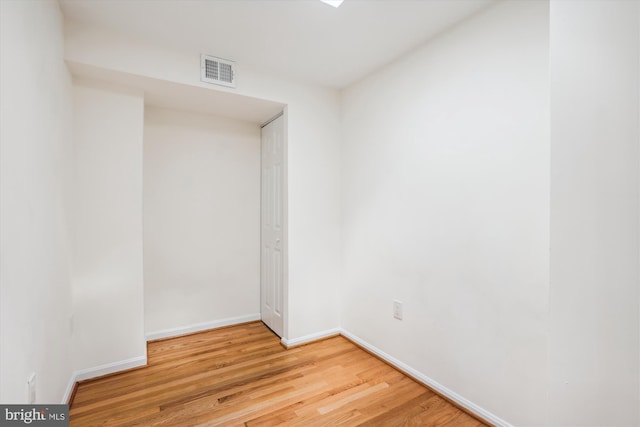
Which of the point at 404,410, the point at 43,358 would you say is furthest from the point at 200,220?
the point at 404,410

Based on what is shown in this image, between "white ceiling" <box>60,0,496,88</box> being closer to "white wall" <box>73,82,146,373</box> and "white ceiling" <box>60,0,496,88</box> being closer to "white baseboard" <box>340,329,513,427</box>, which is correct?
"white wall" <box>73,82,146,373</box>

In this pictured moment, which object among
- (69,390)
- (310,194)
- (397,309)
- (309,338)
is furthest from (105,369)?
(397,309)

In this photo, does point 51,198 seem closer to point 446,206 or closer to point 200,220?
point 200,220

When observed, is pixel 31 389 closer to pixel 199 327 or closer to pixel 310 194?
pixel 199 327

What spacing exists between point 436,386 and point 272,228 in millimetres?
1948

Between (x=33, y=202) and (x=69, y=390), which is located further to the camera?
(x=69, y=390)

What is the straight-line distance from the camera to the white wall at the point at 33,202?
1.12 m

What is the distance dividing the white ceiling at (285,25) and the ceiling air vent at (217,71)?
6 centimetres

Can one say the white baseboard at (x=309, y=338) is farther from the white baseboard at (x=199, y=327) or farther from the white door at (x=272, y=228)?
the white baseboard at (x=199, y=327)

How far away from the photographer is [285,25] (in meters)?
2.00
